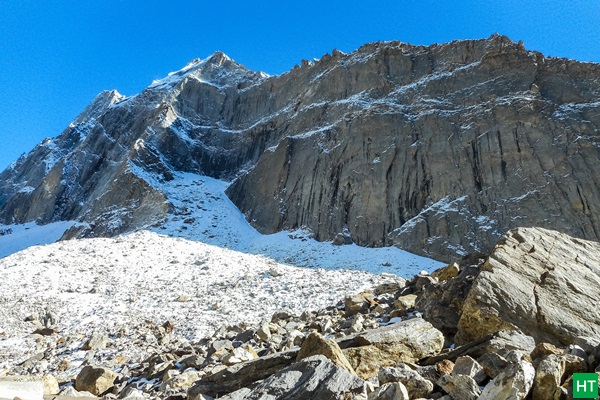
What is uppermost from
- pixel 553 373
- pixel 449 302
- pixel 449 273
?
pixel 449 273

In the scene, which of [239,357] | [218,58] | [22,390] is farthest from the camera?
[218,58]

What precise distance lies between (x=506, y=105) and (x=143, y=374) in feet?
Result: 142

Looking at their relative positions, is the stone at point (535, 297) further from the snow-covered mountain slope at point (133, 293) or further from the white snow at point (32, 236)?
the white snow at point (32, 236)

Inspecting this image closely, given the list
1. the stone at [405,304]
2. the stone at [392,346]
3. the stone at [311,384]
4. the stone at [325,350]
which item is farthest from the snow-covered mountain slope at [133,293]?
the stone at [311,384]

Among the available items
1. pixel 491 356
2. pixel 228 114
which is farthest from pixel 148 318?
pixel 228 114

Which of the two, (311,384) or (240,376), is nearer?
(311,384)

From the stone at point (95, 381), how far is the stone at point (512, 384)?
28.1ft

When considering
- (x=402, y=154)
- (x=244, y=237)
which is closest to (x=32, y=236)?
(x=244, y=237)

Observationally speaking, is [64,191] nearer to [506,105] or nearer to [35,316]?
[35,316]

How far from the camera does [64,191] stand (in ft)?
250

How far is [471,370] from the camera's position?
5.09 metres

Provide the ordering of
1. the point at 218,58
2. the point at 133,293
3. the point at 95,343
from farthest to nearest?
the point at 218,58
the point at 133,293
the point at 95,343

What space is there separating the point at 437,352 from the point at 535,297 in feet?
8.11

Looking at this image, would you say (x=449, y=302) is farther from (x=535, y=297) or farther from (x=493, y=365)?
(x=493, y=365)
